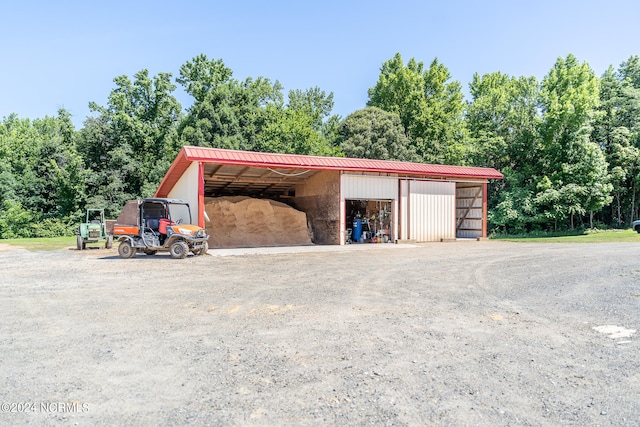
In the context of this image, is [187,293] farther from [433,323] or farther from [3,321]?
[433,323]

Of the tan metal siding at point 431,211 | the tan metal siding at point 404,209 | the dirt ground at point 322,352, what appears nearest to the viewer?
the dirt ground at point 322,352

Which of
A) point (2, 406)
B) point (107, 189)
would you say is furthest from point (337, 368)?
point (107, 189)

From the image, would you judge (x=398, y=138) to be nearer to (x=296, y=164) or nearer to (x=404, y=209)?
(x=404, y=209)

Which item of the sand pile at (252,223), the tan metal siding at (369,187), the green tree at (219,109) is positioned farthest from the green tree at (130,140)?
the tan metal siding at (369,187)

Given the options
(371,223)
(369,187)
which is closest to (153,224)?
(369,187)

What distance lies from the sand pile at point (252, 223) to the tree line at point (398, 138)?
13.1 metres

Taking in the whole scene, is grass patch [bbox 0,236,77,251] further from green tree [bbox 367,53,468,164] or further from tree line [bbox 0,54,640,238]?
green tree [bbox 367,53,468,164]

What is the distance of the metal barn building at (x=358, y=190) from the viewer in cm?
1833

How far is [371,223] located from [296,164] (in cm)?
624

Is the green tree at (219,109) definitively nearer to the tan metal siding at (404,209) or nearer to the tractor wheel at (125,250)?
the tan metal siding at (404,209)

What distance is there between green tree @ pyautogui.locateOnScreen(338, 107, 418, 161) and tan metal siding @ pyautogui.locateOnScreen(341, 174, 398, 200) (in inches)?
568

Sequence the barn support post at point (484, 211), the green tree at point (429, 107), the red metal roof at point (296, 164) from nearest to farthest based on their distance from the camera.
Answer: the red metal roof at point (296, 164) < the barn support post at point (484, 211) < the green tree at point (429, 107)

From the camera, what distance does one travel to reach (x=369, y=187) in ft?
64.2

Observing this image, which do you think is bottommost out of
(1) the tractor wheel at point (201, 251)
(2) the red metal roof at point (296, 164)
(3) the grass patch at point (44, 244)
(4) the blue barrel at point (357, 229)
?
(3) the grass patch at point (44, 244)
